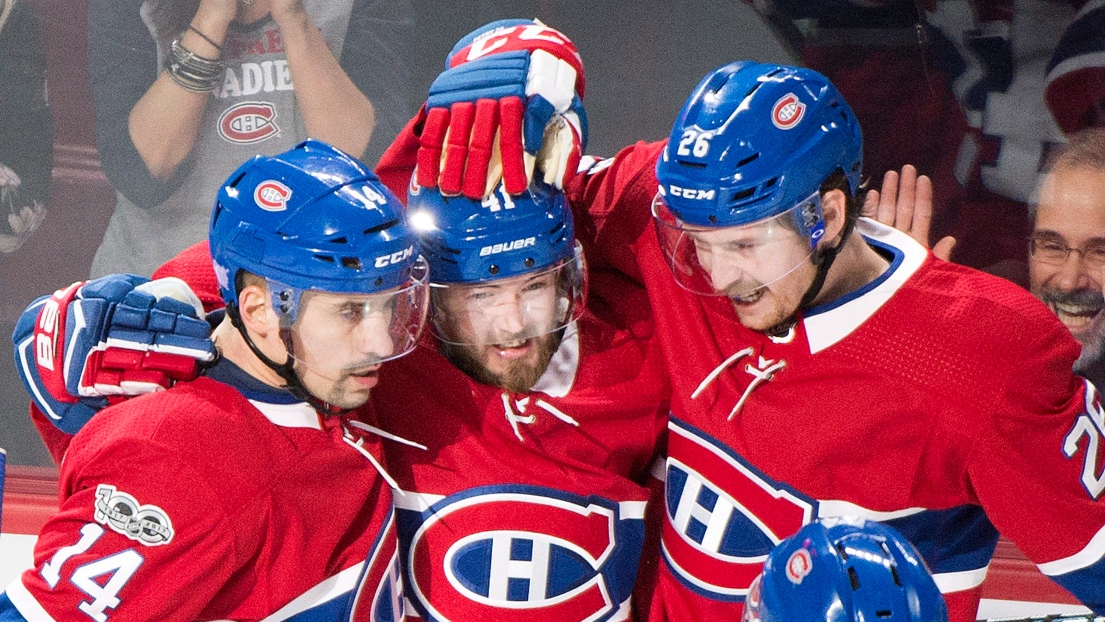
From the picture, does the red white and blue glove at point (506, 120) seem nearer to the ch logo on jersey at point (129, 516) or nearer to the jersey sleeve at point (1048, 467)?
the ch logo on jersey at point (129, 516)

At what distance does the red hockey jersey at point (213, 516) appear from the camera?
1.45 m

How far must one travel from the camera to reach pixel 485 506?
182 cm

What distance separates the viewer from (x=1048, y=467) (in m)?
1.56

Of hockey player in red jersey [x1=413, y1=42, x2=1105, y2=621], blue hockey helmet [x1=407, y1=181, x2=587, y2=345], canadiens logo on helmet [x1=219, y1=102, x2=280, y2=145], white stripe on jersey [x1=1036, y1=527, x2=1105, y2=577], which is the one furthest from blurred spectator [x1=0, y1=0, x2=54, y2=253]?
white stripe on jersey [x1=1036, y1=527, x2=1105, y2=577]

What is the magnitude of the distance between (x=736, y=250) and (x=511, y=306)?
364mm

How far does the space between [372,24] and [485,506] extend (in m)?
1.89

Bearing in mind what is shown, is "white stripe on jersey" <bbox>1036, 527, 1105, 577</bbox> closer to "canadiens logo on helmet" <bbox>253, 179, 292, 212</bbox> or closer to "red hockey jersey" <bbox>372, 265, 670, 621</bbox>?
"red hockey jersey" <bbox>372, 265, 670, 621</bbox>

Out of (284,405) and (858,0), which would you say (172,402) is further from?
(858,0)

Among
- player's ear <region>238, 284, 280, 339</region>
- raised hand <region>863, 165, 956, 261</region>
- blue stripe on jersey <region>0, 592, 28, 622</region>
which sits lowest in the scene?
raised hand <region>863, 165, 956, 261</region>

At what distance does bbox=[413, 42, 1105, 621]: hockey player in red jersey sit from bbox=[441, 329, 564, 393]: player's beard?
20 cm

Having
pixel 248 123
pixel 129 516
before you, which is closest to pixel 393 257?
pixel 129 516

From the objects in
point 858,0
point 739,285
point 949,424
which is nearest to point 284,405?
point 739,285

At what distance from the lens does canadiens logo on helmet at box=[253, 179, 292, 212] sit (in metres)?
1.58

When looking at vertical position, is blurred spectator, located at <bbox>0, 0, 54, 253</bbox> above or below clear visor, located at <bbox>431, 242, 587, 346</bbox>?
below
